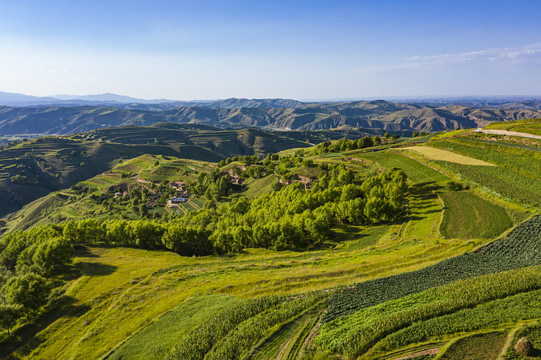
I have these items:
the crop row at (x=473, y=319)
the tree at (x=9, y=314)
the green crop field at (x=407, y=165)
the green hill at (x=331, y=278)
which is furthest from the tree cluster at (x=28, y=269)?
the green crop field at (x=407, y=165)

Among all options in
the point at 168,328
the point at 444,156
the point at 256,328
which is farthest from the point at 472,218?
the point at 168,328

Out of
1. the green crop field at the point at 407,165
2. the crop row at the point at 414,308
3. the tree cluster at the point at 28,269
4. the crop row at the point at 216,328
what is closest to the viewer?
the crop row at the point at 414,308

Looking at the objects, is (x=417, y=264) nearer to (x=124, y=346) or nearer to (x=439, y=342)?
(x=439, y=342)

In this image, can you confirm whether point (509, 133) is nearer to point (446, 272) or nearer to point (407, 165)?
point (407, 165)

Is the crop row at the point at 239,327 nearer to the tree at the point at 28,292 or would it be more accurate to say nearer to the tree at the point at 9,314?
the tree at the point at 9,314

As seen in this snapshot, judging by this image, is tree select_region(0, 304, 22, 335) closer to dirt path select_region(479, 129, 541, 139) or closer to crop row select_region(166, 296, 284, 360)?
crop row select_region(166, 296, 284, 360)

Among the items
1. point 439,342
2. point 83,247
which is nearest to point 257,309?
point 439,342
